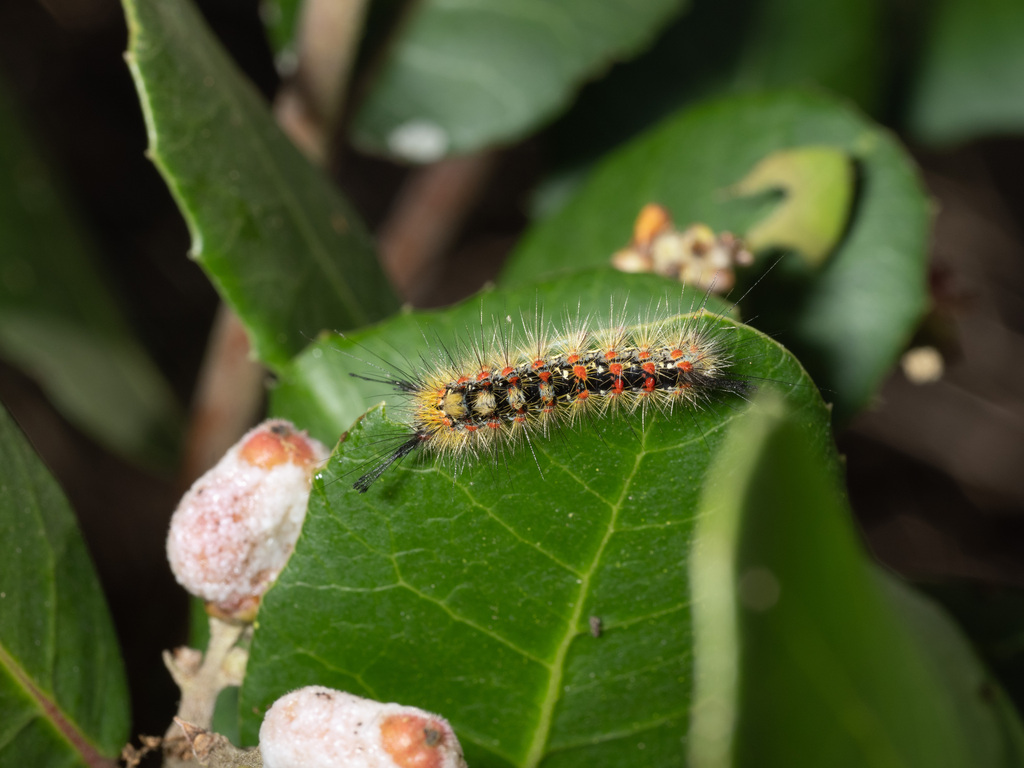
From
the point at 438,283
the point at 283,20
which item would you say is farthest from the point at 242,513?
the point at 438,283

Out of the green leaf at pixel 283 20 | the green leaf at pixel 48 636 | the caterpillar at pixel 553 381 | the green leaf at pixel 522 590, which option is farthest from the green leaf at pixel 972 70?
the green leaf at pixel 48 636

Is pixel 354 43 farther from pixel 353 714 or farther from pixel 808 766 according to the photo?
pixel 808 766

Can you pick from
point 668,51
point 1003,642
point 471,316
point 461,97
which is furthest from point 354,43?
point 1003,642

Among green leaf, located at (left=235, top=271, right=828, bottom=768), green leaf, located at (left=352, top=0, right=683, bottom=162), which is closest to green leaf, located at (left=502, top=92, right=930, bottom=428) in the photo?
green leaf, located at (left=352, top=0, right=683, bottom=162)

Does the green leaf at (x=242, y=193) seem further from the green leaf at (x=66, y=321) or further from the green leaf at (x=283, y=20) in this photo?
the green leaf at (x=66, y=321)

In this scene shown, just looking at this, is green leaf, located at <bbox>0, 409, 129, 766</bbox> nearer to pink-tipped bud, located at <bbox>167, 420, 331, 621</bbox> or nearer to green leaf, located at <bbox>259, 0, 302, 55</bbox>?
pink-tipped bud, located at <bbox>167, 420, 331, 621</bbox>

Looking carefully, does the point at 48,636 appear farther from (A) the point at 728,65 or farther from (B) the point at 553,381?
(A) the point at 728,65
